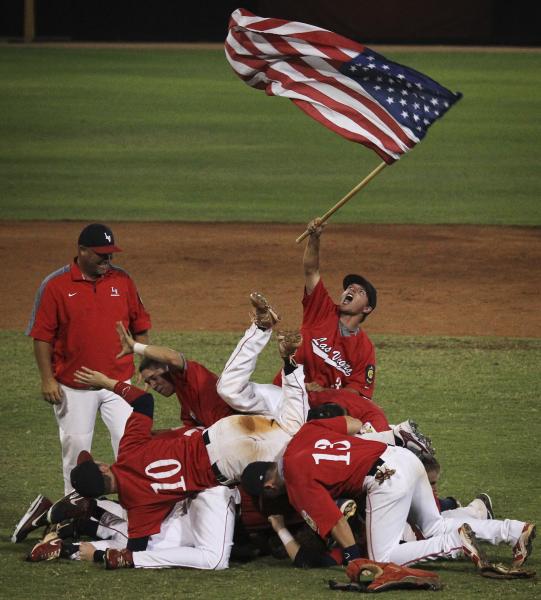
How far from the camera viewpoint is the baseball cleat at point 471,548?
7.74 m

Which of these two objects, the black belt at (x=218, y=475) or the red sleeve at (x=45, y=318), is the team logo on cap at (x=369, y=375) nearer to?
the black belt at (x=218, y=475)

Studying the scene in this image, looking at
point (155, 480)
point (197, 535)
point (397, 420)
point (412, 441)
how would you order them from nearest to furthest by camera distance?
point (197, 535), point (155, 480), point (412, 441), point (397, 420)

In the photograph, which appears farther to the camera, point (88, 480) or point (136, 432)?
point (136, 432)

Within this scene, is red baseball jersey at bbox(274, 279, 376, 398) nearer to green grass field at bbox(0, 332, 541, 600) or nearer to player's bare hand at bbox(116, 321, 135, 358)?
green grass field at bbox(0, 332, 541, 600)

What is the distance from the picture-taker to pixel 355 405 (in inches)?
361

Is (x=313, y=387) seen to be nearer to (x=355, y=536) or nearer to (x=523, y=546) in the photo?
(x=355, y=536)

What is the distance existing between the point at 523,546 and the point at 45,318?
3426 millimetres

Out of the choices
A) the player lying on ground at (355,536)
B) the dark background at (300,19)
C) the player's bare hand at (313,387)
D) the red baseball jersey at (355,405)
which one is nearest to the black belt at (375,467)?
the player lying on ground at (355,536)

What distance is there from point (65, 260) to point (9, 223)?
3.13 meters

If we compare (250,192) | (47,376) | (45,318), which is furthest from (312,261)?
(250,192)

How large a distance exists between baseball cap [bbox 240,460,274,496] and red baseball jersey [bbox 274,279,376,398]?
6.17ft

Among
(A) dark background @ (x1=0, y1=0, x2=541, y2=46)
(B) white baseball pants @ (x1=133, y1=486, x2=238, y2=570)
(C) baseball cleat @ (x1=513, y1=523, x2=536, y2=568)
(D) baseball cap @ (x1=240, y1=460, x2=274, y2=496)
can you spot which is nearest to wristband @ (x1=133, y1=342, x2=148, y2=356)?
(B) white baseball pants @ (x1=133, y1=486, x2=238, y2=570)

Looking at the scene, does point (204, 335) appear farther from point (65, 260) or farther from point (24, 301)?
point (65, 260)

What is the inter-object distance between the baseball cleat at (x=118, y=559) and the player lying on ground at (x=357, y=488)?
785 millimetres
